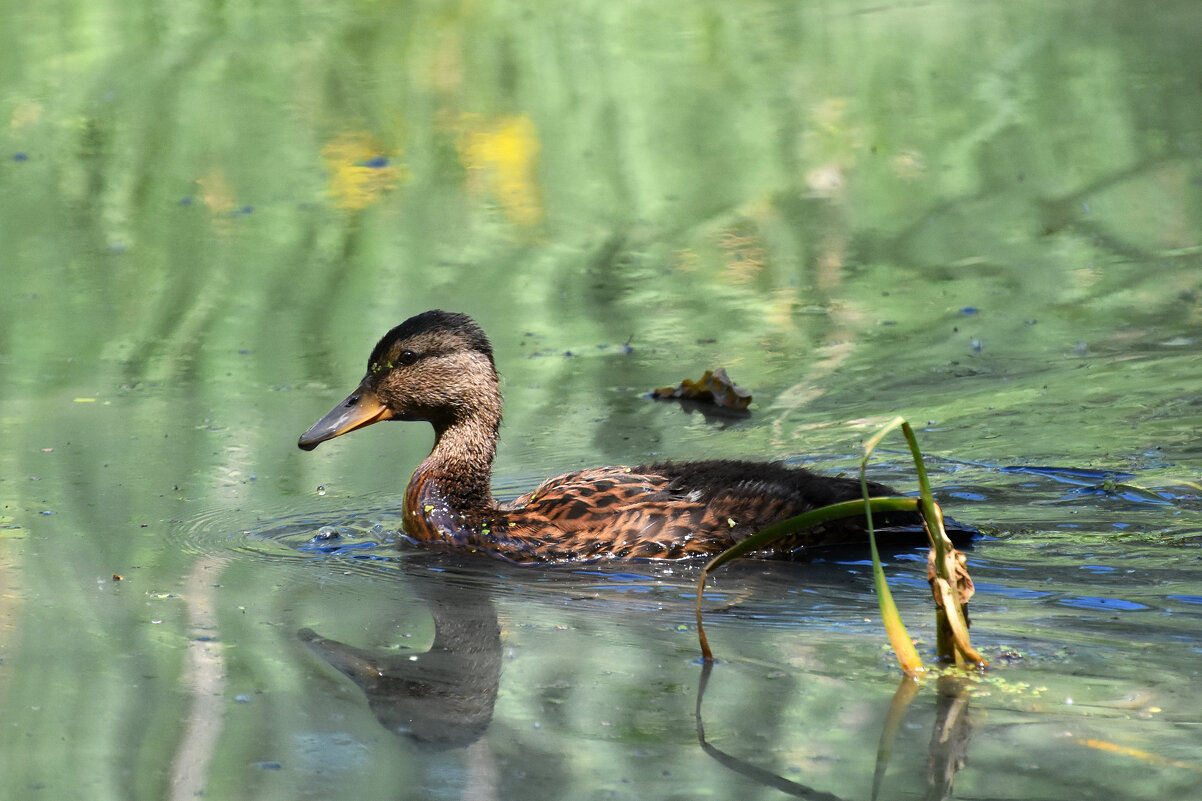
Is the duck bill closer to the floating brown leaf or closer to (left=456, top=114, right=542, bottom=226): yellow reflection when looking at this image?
the floating brown leaf

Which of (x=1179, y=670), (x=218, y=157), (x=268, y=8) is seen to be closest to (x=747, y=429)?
(x=1179, y=670)

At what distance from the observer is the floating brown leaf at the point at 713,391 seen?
328 inches

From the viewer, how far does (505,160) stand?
13.6 meters

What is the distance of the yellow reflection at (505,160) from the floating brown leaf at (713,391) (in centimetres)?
381

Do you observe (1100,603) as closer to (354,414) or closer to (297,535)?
(297,535)

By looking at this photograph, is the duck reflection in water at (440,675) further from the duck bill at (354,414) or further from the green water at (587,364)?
the duck bill at (354,414)

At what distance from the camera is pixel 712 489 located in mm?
6488

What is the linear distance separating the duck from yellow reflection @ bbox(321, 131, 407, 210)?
18.2ft

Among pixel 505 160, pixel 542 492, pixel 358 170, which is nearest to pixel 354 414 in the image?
pixel 542 492

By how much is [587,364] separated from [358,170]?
16.3ft

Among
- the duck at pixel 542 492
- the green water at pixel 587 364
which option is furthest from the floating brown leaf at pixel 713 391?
the duck at pixel 542 492

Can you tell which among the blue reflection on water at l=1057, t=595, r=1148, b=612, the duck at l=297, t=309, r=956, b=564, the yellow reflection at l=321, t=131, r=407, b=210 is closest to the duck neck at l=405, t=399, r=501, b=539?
the duck at l=297, t=309, r=956, b=564

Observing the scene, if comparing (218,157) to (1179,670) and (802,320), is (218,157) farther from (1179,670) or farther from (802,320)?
(1179,670)

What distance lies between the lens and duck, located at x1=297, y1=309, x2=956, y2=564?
20.9 feet
